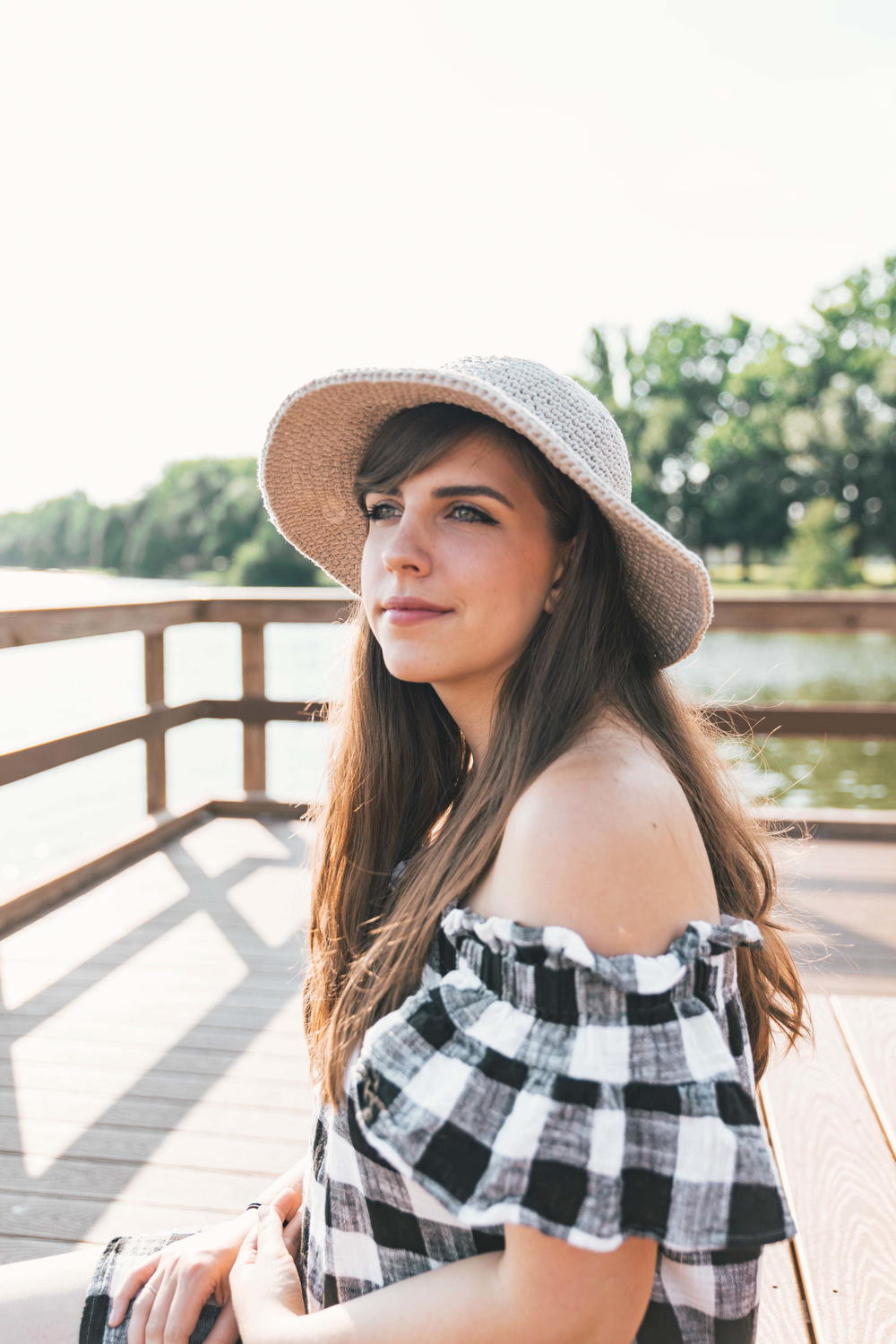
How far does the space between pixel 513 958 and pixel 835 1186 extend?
2.94 feet

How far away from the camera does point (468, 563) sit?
98 cm

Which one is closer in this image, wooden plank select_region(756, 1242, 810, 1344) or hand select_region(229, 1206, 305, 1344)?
hand select_region(229, 1206, 305, 1344)

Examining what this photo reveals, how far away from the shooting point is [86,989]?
2588mm

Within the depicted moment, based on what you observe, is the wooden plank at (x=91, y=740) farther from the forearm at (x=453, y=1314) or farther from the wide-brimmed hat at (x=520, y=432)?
the forearm at (x=453, y=1314)

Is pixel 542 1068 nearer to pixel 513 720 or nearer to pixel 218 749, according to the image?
pixel 513 720

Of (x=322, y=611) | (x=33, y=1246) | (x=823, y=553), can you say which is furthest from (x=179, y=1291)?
(x=823, y=553)

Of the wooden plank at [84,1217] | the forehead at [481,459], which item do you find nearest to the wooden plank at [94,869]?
the wooden plank at [84,1217]

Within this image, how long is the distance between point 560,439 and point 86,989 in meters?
2.20

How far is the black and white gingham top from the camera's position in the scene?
0.69 metres

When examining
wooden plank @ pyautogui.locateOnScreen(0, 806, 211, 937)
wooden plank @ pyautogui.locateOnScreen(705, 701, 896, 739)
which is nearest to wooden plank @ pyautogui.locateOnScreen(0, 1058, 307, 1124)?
wooden plank @ pyautogui.locateOnScreen(0, 806, 211, 937)

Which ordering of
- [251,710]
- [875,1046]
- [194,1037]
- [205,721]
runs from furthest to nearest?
1. [205,721]
2. [251,710]
3. [194,1037]
4. [875,1046]

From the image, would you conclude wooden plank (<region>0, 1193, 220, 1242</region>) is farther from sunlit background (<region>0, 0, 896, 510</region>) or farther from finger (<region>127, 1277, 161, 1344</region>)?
sunlit background (<region>0, 0, 896, 510</region>)

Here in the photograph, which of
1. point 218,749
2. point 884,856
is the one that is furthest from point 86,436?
point 884,856

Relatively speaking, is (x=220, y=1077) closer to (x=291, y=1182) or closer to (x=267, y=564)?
(x=291, y=1182)
